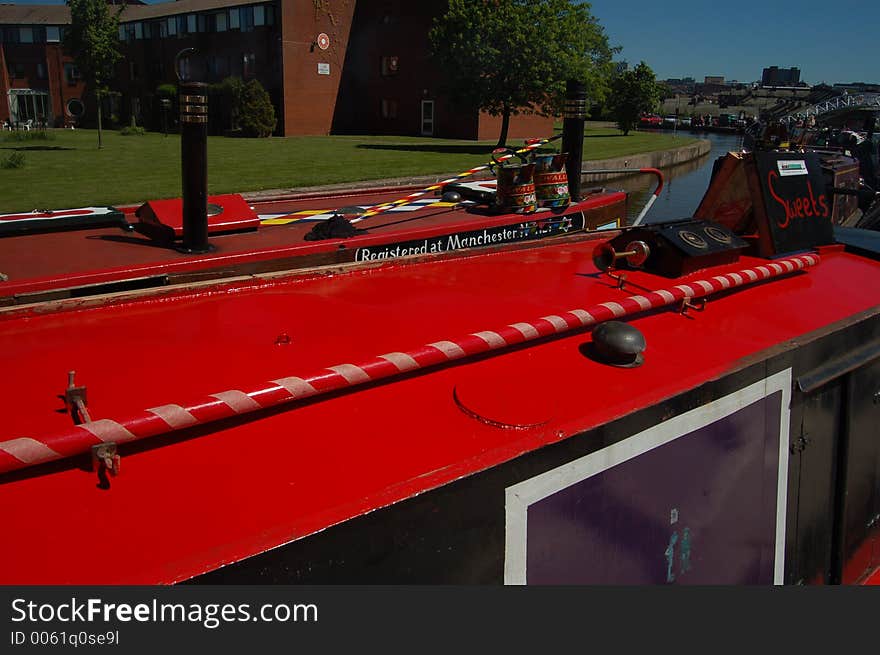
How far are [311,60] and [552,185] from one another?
105ft

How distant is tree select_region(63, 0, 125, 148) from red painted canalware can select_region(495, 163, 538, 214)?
66.1 feet

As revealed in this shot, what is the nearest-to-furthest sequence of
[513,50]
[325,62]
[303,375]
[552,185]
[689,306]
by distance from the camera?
[303,375] → [689,306] → [552,185] → [513,50] → [325,62]

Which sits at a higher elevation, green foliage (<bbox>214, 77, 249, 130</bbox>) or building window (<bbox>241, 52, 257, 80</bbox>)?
building window (<bbox>241, 52, 257, 80</bbox>)

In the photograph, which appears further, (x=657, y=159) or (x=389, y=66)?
(x=389, y=66)

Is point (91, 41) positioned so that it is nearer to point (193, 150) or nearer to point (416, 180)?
point (416, 180)

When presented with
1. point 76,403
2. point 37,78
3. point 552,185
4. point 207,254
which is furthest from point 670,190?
point 37,78

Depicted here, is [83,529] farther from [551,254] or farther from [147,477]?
[551,254]

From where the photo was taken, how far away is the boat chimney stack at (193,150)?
4.51m

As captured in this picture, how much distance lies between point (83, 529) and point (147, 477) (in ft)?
0.71

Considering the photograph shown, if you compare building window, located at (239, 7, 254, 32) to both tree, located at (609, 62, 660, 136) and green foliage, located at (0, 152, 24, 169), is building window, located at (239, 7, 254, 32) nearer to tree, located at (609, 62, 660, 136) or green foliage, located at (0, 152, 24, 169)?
green foliage, located at (0, 152, 24, 169)

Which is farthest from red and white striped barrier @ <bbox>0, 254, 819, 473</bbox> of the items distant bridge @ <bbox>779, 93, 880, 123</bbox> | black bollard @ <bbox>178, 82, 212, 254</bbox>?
distant bridge @ <bbox>779, 93, 880, 123</bbox>

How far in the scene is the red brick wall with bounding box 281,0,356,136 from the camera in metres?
34.9

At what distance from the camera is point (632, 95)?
50.3 m

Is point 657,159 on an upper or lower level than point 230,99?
lower
